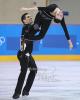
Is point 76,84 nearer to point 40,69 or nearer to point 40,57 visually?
point 40,69

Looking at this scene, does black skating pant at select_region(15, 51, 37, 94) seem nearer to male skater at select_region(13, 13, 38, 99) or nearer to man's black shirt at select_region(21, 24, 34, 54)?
male skater at select_region(13, 13, 38, 99)

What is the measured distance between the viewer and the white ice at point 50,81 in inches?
296

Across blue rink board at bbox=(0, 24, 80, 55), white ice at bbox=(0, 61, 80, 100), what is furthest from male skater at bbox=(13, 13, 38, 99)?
blue rink board at bbox=(0, 24, 80, 55)

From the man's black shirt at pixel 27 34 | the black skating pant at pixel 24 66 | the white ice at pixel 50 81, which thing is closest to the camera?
the man's black shirt at pixel 27 34

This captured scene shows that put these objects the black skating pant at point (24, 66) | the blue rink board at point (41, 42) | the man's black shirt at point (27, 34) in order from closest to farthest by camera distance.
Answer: the man's black shirt at point (27, 34)
the black skating pant at point (24, 66)
the blue rink board at point (41, 42)

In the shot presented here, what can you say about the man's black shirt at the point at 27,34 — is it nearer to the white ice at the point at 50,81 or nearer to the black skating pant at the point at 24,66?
the black skating pant at the point at 24,66

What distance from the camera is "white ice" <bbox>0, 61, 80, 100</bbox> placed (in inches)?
296

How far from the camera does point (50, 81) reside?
929 cm

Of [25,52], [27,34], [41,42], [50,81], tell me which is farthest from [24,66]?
[41,42]

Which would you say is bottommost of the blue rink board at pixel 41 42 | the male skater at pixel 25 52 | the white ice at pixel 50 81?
the blue rink board at pixel 41 42

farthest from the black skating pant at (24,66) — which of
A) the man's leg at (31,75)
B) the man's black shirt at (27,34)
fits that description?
the man's black shirt at (27,34)

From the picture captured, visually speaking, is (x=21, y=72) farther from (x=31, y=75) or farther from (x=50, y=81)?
(x=50, y=81)

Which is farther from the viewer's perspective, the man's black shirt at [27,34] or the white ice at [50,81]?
the white ice at [50,81]

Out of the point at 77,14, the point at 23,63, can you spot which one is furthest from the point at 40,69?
the point at 77,14
